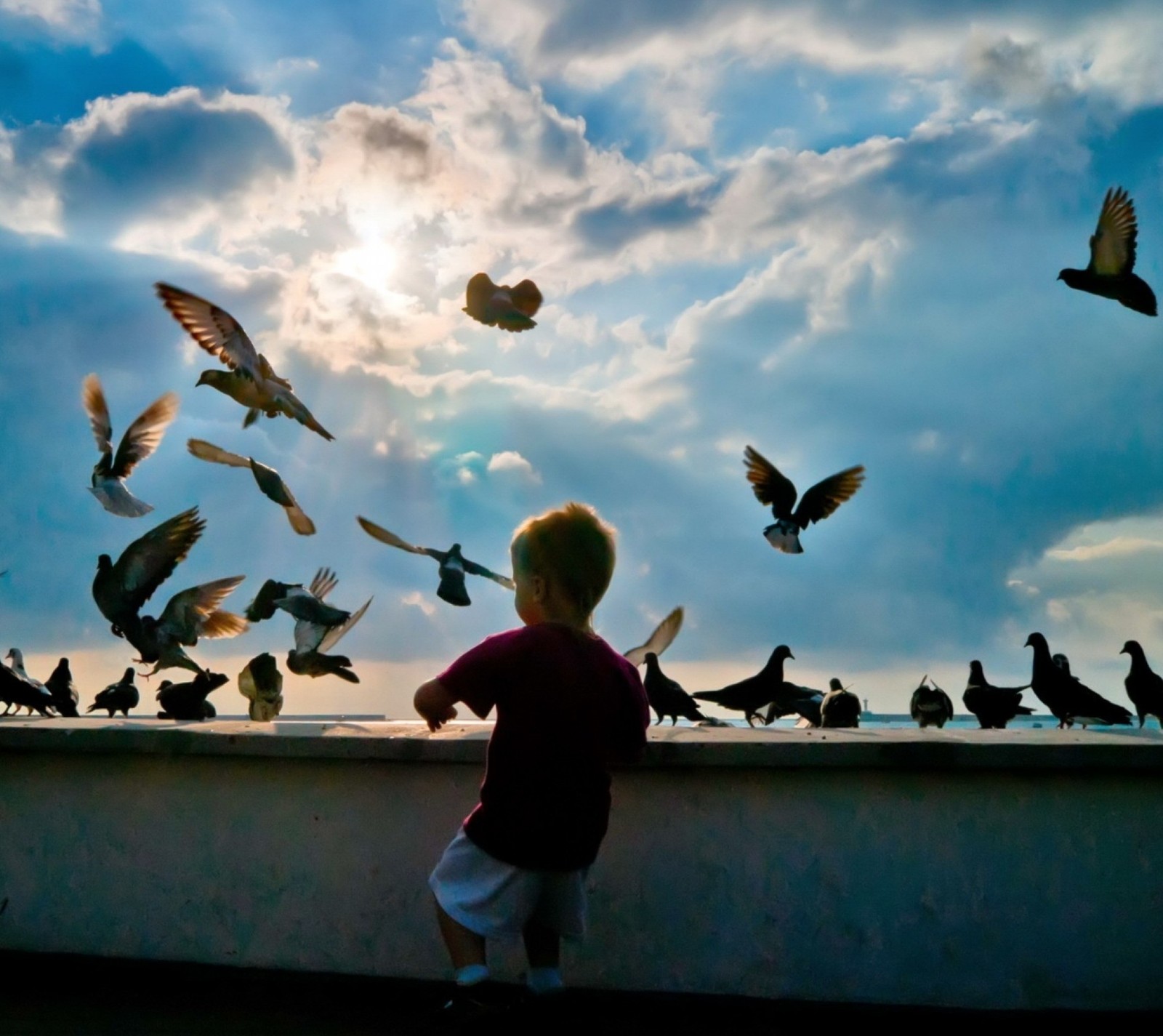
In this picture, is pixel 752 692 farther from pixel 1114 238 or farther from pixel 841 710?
pixel 1114 238

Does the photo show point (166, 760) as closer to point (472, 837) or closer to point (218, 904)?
point (218, 904)

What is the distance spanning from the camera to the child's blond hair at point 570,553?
2.76m

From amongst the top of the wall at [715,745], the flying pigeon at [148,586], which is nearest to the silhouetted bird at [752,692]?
the flying pigeon at [148,586]

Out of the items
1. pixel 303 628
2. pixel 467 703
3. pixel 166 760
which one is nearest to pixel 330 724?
pixel 166 760

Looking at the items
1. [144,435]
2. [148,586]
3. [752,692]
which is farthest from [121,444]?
[752,692]

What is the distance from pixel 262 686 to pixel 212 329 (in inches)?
105

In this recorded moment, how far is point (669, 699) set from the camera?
8.16 metres

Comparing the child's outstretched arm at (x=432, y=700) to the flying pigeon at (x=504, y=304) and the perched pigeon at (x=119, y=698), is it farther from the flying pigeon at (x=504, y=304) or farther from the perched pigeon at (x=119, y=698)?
the perched pigeon at (x=119, y=698)

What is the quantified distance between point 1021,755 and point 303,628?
5.10m

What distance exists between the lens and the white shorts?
2584mm

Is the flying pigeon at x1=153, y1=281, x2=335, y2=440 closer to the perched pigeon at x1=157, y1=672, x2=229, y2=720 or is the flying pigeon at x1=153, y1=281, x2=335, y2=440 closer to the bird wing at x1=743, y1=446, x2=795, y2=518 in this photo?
the perched pigeon at x1=157, y1=672, x2=229, y2=720

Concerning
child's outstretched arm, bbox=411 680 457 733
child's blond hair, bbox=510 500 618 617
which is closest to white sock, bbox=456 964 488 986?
child's outstretched arm, bbox=411 680 457 733

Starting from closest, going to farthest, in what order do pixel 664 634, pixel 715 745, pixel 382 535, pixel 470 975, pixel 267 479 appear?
pixel 470 975 < pixel 715 745 < pixel 382 535 < pixel 267 479 < pixel 664 634

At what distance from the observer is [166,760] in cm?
360
